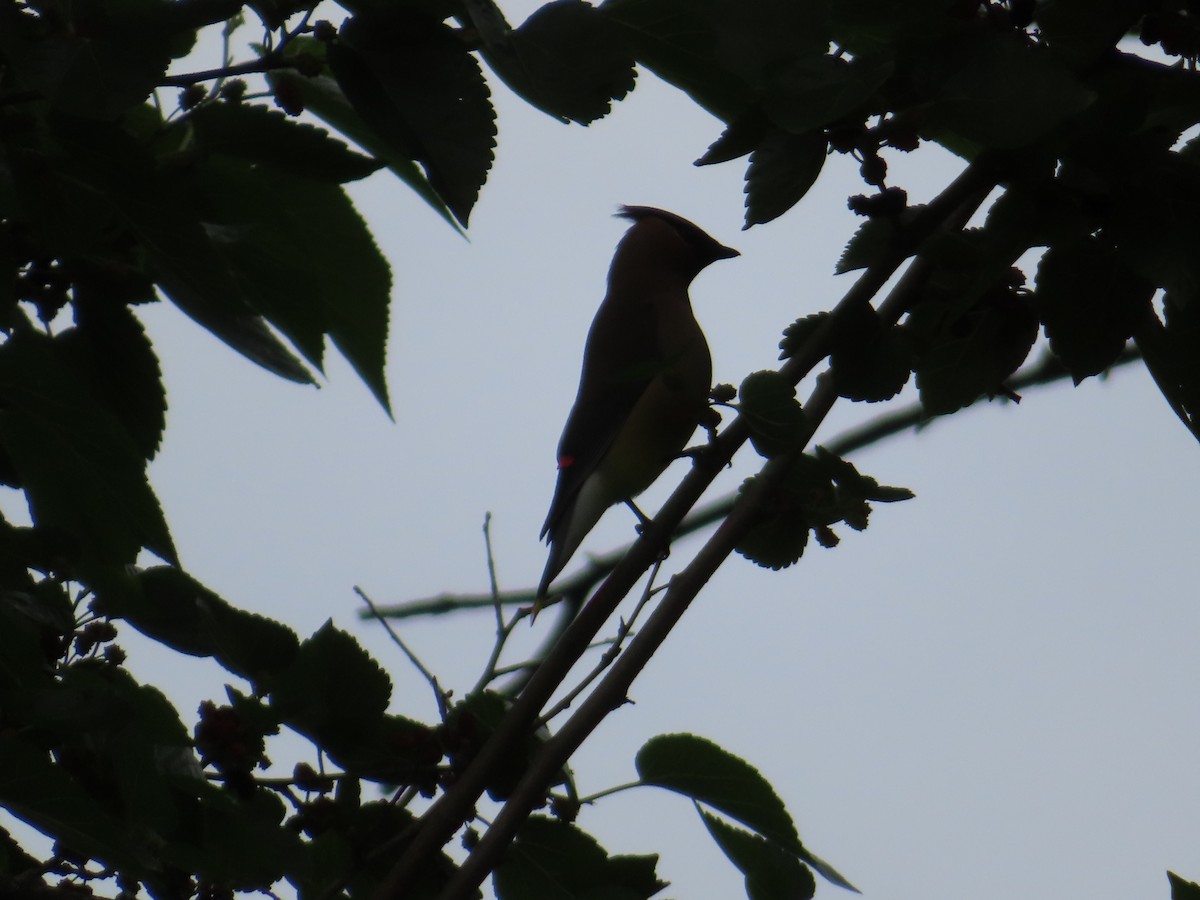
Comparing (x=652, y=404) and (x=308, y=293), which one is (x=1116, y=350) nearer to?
(x=308, y=293)

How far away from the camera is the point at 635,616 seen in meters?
1.89

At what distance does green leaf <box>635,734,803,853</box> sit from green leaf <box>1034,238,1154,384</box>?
0.59 m

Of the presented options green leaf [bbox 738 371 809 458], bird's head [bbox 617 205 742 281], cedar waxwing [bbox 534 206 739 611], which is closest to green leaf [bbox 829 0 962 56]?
green leaf [bbox 738 371 809 458]

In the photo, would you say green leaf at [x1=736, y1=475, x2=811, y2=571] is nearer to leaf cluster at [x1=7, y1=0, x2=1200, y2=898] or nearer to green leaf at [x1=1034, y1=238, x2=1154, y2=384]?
leaf cluster at [x1=7, y1=0, x2=1200, y2=898]

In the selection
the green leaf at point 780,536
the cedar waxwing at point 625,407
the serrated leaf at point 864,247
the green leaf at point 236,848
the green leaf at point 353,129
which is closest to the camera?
the green leaf at point 236,848

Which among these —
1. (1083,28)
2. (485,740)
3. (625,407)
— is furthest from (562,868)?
(625,407)

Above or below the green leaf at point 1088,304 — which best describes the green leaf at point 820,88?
below

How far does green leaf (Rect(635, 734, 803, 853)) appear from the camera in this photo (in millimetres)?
1752

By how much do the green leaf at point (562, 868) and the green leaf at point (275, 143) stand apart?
2.56 feet

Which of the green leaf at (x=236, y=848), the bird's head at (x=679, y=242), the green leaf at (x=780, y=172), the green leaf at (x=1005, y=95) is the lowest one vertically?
the green leaf at (x=236, y=848)

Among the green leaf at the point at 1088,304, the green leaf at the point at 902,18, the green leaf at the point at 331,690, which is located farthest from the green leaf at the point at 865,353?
the green leaf at the point at 331,690

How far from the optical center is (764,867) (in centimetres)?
175

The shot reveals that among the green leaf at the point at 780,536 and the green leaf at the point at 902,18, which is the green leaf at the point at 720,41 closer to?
the green leaf at the point at 902,18

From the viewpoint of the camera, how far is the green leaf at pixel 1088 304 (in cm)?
160
